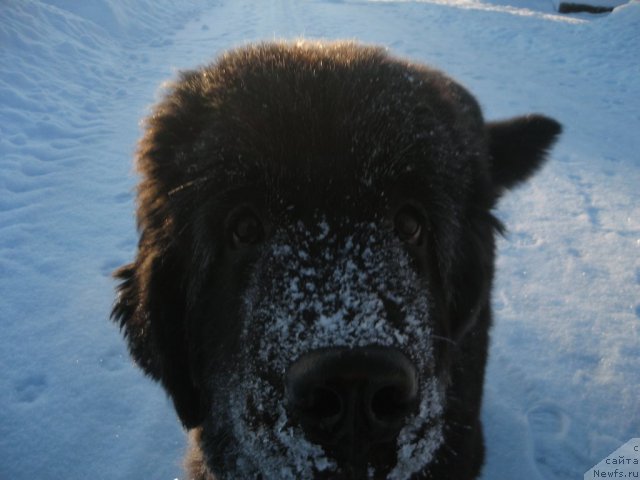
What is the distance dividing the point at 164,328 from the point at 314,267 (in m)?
0.90

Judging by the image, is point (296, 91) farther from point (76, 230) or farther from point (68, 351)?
point (76, 230)

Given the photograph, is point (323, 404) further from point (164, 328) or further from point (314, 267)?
point (164, 328)

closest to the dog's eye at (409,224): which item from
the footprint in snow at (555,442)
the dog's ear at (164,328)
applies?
the dog's ear at (164,328)

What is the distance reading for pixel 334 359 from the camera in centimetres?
124

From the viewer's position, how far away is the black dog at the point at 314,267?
134 cm

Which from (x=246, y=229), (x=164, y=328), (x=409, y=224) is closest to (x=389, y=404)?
(x=409, y=224)

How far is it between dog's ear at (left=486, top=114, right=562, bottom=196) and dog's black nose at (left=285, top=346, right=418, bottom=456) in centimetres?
203

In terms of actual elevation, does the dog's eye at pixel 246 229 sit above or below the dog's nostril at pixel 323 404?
above

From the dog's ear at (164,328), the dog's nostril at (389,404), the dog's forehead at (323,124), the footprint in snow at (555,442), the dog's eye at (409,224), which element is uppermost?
the dog's forehead at (323,124)

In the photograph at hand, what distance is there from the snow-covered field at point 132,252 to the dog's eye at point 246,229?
1.23 m

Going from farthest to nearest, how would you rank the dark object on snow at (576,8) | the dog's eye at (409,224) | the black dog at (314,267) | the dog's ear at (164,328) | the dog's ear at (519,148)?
the dark object on snow at (576,8) < the dog's ear at (519,148) < the dog's ear at (164,328) < the dog's eye at (409,224) < the black dog at (314,267)

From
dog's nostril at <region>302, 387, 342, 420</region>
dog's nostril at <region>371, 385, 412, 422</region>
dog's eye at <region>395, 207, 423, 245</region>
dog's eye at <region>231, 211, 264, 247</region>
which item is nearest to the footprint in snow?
dog's eye at <region>395, 207, 423, 245</region>

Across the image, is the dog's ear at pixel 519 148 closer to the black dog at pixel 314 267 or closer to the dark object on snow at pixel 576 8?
the black dog at pixel 314 267

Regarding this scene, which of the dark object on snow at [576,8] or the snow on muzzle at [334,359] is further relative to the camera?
the dark object on snow at [576,8]
